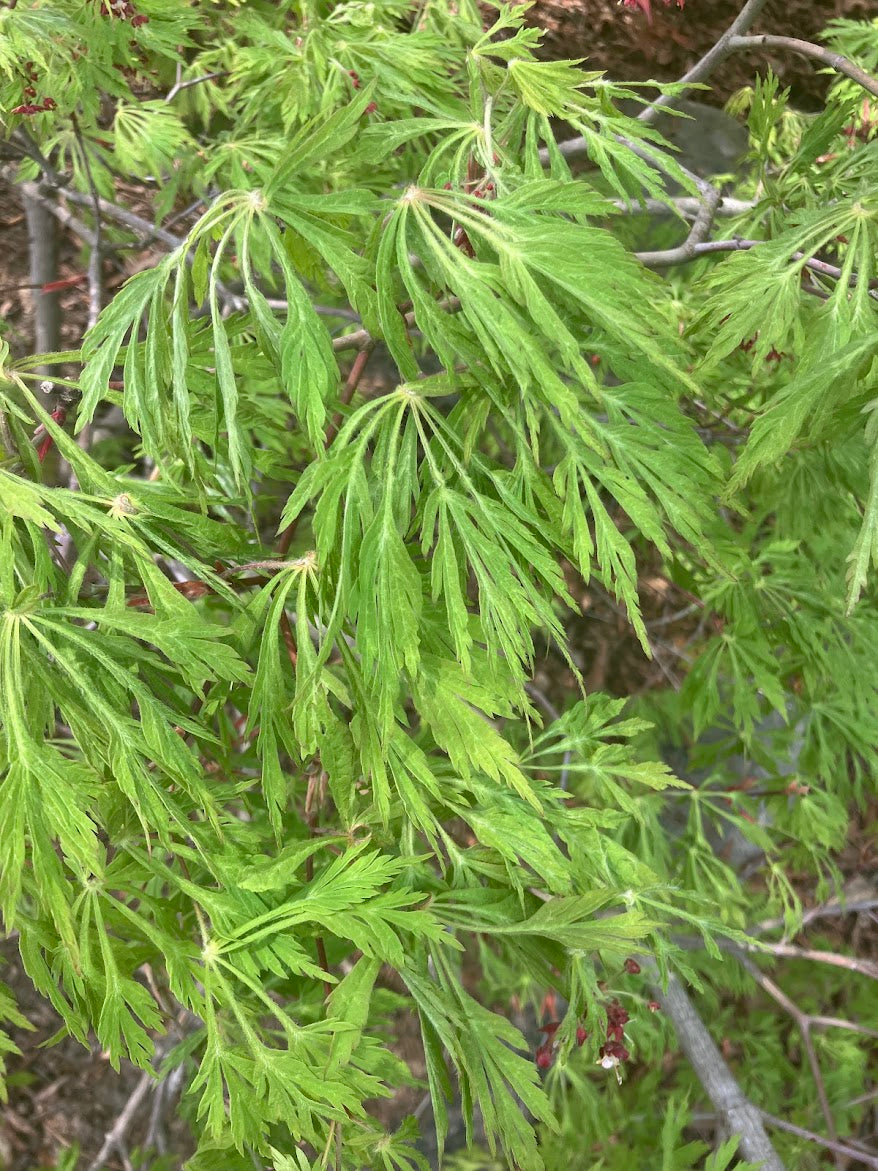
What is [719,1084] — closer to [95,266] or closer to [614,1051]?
[614,1051]

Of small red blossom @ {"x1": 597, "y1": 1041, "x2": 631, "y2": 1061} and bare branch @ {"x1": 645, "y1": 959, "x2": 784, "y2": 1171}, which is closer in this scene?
small red blossom @ {"x1": 597, "y1": 1041, "x2": 631, "y2": 1061}

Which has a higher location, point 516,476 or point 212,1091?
point 516,476

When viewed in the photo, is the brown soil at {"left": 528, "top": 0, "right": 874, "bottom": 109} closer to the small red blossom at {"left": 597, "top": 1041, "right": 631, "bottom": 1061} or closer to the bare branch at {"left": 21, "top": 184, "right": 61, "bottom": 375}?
the bare branch at {"left": 21, "top": 184, "right": 61, "bottom": 375}

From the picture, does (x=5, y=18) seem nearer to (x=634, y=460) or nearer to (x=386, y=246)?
(x=386, y=246)

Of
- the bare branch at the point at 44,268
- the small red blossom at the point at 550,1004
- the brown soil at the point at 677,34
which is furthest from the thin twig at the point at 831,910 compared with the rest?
the brown soil at the point at 677,34

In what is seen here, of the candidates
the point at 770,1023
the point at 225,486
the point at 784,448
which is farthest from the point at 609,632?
the point at 784,448

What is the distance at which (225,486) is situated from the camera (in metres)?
1.59

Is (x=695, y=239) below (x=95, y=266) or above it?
above

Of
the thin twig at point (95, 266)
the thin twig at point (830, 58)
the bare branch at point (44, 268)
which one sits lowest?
the bare branch at point (44, 268)

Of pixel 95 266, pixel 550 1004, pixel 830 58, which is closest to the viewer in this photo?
pixel 830 58

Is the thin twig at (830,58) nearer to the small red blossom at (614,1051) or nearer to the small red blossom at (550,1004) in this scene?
the small red blossom at (614,1051)

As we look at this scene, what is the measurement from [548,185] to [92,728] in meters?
0.76

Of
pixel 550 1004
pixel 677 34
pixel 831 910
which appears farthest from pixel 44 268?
pixel 831 910

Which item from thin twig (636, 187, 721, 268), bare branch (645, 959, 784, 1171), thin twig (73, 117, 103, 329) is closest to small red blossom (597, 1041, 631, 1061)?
bare branch (645, 959, 784, 1171)
